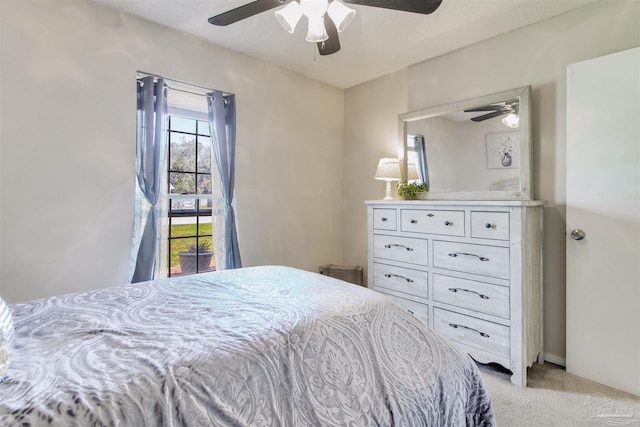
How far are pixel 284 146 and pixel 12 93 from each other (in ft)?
6.46

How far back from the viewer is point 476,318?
7.30 feet

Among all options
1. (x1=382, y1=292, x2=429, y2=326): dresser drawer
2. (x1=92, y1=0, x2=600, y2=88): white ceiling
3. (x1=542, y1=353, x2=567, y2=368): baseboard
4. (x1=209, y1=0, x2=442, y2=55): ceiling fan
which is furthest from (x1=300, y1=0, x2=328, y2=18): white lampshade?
(x1=542, y1=353, x2=567, y2=368): baseboard

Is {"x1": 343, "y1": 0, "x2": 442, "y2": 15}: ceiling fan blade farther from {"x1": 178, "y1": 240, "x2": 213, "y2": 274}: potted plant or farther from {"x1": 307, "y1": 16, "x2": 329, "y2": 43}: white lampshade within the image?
{"x1": 178, "y1": 240, "x2": 213, "y2": 274}: potted plant

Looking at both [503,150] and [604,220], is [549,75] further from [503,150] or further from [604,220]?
[604,220]

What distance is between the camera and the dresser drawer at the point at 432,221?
2.32m

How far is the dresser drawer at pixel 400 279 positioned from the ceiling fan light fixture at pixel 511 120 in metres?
1.31

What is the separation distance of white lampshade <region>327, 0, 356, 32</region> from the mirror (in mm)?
1486

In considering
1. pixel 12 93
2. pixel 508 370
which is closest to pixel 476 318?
pixel 508 370

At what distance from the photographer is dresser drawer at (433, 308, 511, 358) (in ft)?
6.92

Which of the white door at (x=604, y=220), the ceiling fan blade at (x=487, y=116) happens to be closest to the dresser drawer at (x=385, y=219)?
the ceiling fan blade at (x=487, y=116)

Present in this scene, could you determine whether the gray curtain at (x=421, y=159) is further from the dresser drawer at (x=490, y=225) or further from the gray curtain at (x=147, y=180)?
the gray curtain at (x=147, y=180)

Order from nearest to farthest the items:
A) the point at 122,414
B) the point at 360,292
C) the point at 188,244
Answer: the point at 122,414
the point at 360,292
the point at 188,244

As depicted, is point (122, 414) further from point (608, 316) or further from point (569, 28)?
point (569, 28)

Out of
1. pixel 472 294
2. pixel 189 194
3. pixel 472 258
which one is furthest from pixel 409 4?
pixel 189 194
